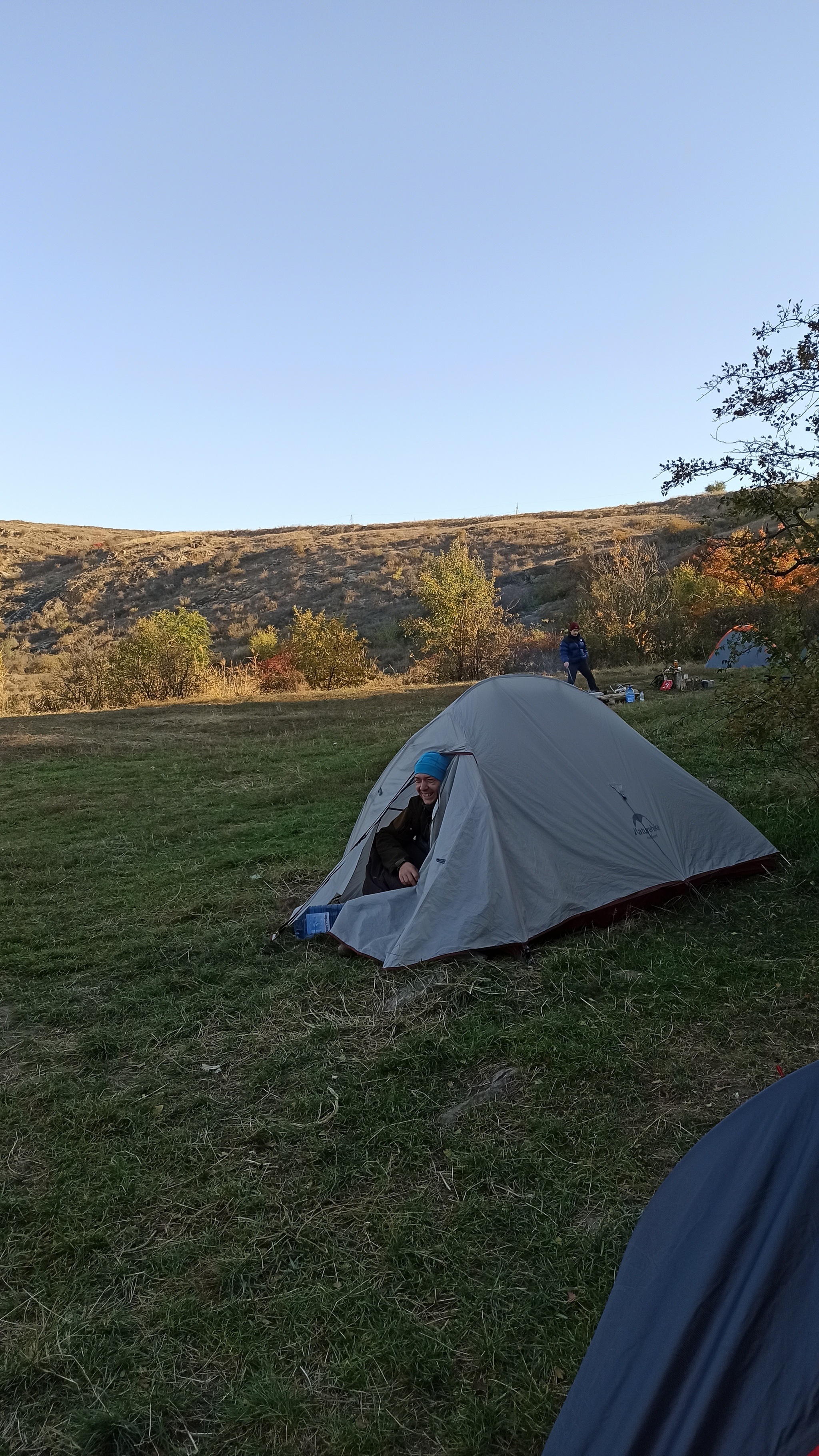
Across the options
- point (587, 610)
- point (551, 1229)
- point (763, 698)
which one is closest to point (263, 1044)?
point (551, 1229)

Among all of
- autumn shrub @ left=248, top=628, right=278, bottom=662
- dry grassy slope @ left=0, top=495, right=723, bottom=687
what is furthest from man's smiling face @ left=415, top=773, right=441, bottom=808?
dry grassy slope @ left=0, top=495, right=723, bottom=687

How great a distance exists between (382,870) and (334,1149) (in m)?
2.65

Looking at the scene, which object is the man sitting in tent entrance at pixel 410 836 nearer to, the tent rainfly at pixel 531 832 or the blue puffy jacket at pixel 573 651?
the tent rainfly at pixel 531 832

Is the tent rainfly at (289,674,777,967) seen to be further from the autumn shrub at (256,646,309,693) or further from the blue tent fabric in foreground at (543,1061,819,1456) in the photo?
the autumn shrub at (256,646,309,693)

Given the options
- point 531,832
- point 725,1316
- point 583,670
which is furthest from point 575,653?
point 725,1316

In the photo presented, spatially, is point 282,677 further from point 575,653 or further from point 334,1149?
point 334,1149

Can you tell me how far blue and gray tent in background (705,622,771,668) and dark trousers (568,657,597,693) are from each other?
96.8 inches

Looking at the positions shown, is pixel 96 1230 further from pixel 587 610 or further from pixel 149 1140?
pixel 587 610

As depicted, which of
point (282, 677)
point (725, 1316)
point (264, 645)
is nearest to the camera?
point (725, 1316)

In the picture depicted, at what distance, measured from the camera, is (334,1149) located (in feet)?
13.0

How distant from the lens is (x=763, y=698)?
20.0 feet

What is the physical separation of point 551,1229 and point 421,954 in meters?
2.18

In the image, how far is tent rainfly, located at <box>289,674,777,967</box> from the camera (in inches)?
219

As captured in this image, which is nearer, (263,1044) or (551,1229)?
(551,1229)
